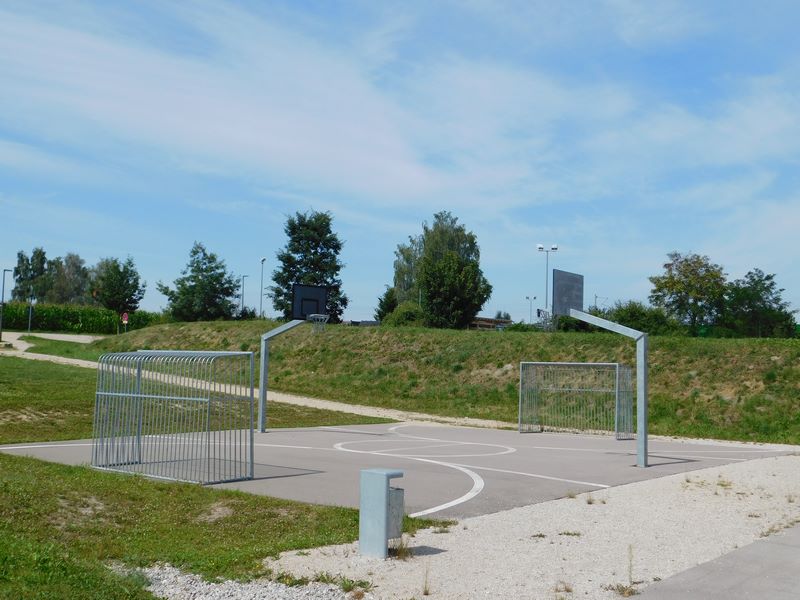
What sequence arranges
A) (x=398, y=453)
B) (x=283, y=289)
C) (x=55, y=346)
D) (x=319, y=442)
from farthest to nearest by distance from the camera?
1. (x=283, y=289)
2. (x=55, y=346)
3. (x=319, y=442)
4. (x=398, y=453)

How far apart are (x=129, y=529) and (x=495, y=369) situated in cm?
2684

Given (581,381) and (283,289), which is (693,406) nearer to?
(581,381)

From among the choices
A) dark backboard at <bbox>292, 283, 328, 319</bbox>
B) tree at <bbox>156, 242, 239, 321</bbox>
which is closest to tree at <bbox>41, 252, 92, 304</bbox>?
tree at <bbox>156, 242, 239, 321</bbox>

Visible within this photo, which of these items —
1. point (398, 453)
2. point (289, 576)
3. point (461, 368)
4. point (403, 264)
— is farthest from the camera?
point (403, 264)

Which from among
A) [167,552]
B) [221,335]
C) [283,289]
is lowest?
[167,552]

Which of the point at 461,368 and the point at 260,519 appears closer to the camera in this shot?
the point at 260,519

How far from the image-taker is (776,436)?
24078mm

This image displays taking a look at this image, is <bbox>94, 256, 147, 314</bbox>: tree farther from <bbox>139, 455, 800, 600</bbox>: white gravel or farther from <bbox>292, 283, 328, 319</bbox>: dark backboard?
<bbox>139, 455, 800, 600</bbox>: white gravel

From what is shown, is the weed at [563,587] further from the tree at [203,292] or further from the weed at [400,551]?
the tree at [203,292]

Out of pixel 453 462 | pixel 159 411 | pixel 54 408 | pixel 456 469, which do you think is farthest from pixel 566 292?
pixel 54 408

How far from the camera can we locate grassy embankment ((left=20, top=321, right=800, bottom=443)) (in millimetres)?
26484

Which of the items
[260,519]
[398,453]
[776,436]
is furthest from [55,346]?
[260,519]

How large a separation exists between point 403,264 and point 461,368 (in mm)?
49315

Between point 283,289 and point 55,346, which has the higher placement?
point 283,289
